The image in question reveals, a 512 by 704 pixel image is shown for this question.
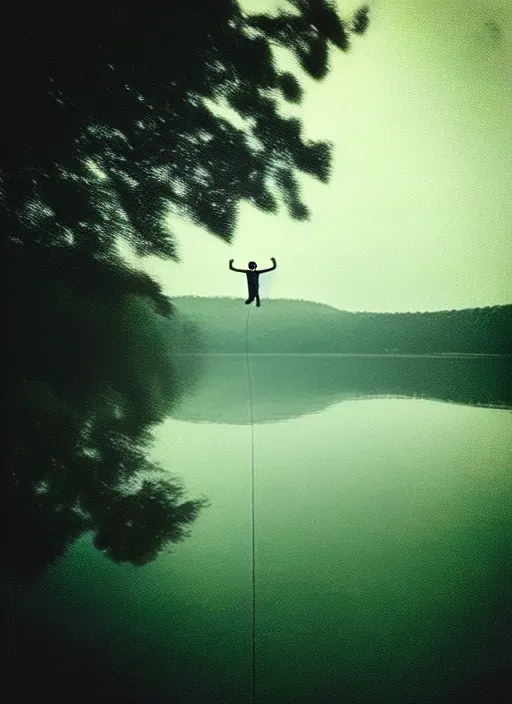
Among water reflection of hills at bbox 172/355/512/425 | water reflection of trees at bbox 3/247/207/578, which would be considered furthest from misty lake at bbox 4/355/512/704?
water reflection of hills at bbox 172/355/512/425

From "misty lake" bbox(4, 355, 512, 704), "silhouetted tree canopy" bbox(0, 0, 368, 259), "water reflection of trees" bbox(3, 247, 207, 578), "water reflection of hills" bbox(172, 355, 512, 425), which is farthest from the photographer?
"water reflection of hills" bbox(172, 355, 512, 425)

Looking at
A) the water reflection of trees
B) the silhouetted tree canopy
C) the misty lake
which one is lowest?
the misty lake

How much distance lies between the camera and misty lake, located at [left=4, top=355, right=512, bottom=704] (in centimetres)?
151

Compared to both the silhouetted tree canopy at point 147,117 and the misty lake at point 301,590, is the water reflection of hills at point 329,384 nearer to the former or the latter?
the misty lake at point 301,590

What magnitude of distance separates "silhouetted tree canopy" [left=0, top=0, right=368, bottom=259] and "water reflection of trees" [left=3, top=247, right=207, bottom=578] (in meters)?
0.40

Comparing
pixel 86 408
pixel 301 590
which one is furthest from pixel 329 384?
pixel 301 590

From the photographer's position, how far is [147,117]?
2840mm

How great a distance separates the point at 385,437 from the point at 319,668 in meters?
2.57

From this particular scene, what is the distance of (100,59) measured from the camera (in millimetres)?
2938

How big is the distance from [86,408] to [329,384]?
3.90 metres

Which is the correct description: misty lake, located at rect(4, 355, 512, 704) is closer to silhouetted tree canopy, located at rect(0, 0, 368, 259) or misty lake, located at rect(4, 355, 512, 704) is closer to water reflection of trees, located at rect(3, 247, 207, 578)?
water reflection of trees, located at rect(3, 247, 207, 578)

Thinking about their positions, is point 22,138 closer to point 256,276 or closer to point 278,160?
point 278,160

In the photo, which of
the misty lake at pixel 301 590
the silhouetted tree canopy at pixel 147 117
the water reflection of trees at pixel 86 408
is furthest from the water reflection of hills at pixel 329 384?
the silhouetted tree canopy at pixel 147 117

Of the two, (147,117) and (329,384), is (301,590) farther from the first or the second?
Answer: (329,384)
